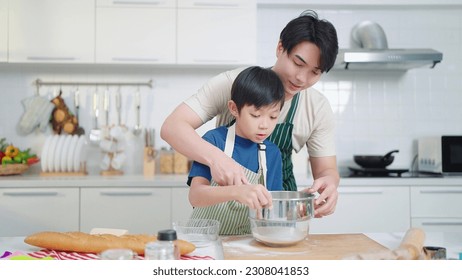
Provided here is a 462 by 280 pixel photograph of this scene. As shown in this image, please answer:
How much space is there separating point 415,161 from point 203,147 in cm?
213

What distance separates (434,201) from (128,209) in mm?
1565

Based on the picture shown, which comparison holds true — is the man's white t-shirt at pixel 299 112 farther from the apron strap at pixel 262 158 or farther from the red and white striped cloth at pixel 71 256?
the red and white striped cloth at pixel 71 256

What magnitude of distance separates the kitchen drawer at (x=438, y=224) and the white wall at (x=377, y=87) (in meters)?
0.55

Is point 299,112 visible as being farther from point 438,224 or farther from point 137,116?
point 137,116

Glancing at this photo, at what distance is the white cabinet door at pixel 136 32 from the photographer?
261cm

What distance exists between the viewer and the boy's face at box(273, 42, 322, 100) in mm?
1265

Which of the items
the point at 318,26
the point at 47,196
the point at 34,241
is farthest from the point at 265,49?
the point at 34,241

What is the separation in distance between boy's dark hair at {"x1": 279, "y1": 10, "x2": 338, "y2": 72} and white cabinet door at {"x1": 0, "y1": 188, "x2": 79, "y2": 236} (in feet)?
5.00

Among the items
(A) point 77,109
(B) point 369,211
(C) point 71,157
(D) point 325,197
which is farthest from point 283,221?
(A) point 77,109

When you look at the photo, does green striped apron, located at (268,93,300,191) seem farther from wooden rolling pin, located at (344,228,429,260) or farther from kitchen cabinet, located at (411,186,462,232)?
kitchen cabinet, located at (411,186,462,232)

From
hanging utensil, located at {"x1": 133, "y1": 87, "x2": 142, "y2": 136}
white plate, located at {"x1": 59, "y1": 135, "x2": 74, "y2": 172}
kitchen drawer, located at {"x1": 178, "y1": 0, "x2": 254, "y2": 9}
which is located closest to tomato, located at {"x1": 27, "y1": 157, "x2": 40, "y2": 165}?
white plate, located at {"x1": 59, "y1": 135, "x2": 74, "y2": 172}

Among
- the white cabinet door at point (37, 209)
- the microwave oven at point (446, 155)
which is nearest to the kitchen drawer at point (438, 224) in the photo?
the microwave oven at point (446, 155)
